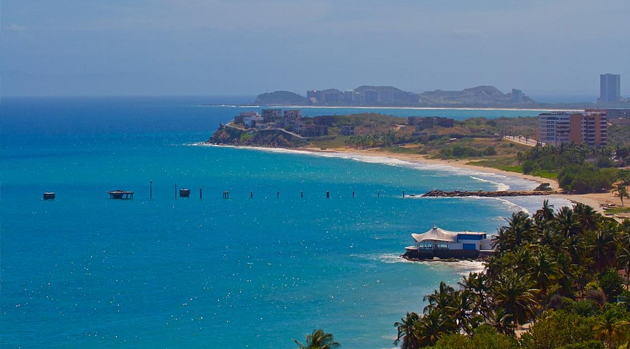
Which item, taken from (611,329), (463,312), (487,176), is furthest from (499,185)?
(611,329)

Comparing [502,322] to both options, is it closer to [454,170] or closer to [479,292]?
[479,292]

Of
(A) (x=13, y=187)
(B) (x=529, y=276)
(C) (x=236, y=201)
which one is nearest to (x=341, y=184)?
(C) (x=236, y=201)

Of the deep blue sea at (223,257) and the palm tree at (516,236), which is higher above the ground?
the palm tree at (516,236)

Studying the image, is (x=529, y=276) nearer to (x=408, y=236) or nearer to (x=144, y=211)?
(x=408, y=236)

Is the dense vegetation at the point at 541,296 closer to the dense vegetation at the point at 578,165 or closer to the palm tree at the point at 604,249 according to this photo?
the palm tree at the point at 604,249

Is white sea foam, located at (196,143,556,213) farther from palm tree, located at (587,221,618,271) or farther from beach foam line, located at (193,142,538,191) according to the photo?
palm tree, located at (587,221,618,271)

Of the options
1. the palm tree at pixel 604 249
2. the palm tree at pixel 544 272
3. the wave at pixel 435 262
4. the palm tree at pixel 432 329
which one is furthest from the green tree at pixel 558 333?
the wave at pixel 435 262
